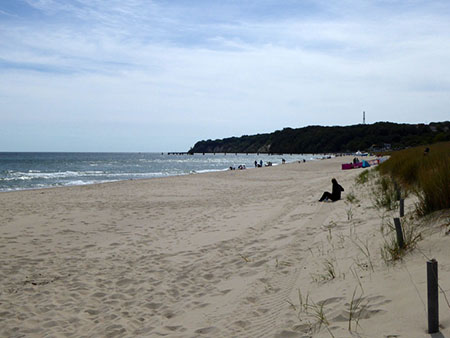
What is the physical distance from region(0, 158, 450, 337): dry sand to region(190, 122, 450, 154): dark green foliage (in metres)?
82.5

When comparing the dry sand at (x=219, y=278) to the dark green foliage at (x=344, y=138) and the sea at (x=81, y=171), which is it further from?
the dark green foliage at (x=344, y=138)

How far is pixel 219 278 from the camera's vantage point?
5.42 metres

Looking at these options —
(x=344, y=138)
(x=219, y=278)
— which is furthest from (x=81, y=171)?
(x=344, y=138)

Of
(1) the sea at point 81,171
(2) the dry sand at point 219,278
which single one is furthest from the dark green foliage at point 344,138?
(2) the dry sand at point 219,278

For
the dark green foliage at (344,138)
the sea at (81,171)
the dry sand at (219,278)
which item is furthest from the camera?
the dark green foliage at (344,138)

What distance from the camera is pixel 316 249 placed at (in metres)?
6.02

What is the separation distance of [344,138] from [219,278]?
137 meters

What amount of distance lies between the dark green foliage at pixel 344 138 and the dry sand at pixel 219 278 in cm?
8250

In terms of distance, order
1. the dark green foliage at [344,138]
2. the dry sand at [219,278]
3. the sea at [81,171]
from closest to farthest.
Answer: the dry sand at [219,278], the sea at [81,171], the dark green foliage at [344,138]

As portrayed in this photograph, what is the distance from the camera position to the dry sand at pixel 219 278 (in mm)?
3414

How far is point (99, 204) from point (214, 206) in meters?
4.45

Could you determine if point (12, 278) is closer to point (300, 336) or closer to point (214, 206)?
point (300, 336)

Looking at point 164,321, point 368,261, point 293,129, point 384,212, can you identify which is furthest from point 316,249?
point 293,129

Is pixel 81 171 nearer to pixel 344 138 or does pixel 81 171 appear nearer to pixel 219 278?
pixel 219 278
